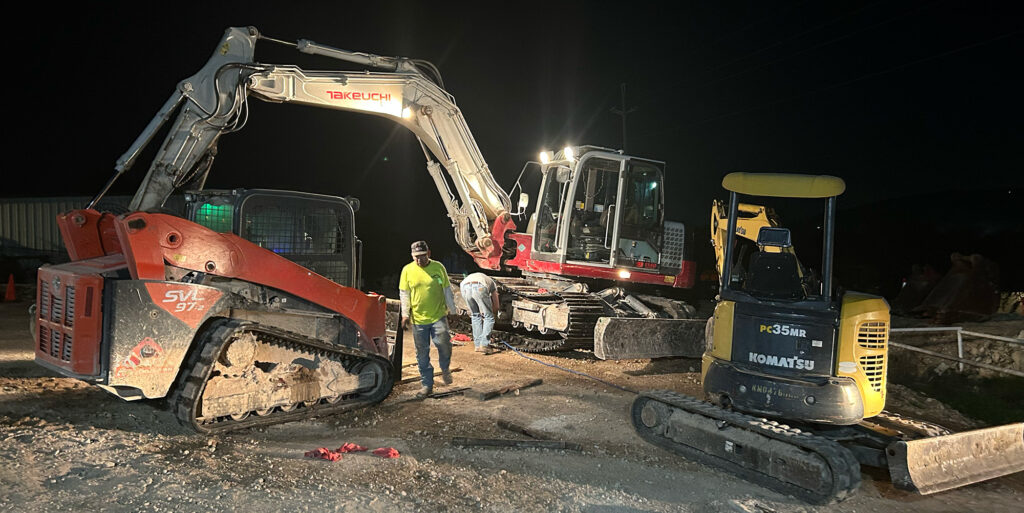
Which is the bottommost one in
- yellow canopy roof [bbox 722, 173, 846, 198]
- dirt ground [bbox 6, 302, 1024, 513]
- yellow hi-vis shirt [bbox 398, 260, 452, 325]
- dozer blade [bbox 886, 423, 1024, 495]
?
dirt ground [bbox 6, 302, 1024, 513]

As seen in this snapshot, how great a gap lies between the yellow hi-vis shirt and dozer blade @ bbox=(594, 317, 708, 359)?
2.48m

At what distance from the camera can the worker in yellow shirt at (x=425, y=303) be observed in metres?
6.96

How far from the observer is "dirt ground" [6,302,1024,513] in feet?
13.0

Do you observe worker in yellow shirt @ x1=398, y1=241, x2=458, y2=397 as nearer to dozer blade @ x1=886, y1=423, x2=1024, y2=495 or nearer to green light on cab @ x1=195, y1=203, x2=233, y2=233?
green light on cab @ x1=195, y1=203, x2=233, y2=233

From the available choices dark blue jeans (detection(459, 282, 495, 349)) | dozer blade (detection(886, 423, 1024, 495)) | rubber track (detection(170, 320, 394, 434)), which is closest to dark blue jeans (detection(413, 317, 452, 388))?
rubber track (detection(170, 320, 394, 434))

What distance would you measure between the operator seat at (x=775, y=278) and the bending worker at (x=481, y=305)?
4509mm

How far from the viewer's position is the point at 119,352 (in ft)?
15.4

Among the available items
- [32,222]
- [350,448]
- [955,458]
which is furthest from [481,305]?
[32,222]

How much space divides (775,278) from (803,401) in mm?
1050

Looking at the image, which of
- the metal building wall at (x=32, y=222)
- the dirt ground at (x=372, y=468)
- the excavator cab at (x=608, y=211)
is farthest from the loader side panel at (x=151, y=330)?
the metal building wall at (x=32, y=222)

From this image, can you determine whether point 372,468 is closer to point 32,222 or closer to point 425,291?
point 425,291

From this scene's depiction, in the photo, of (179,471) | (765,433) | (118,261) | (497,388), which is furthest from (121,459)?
(765,433)

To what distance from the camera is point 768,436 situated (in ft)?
15.6

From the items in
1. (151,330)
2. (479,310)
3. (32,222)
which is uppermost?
(32,222)
